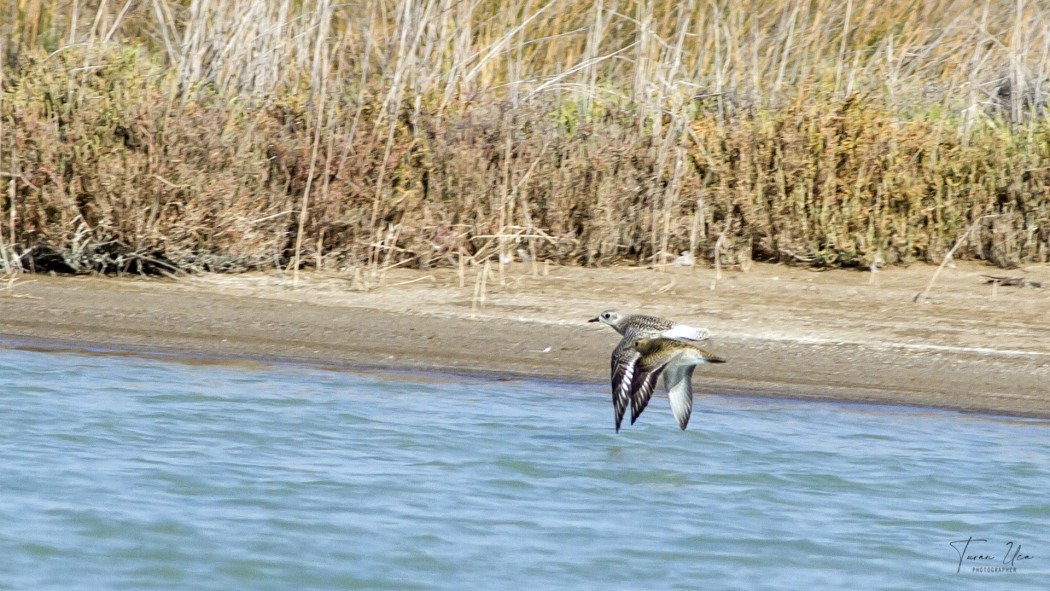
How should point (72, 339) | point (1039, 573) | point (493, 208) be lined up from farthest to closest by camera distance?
point (493, 208) → point (72, 339) → point (1039, 573)

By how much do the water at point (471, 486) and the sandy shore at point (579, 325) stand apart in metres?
0.29

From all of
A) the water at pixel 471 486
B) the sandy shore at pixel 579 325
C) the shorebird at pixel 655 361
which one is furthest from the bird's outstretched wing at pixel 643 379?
the sandy shore at pixel 579 325

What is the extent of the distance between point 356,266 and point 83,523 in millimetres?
3861

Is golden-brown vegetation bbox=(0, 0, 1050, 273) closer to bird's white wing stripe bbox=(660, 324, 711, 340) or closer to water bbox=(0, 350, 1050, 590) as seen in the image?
water bbox=(0, 350, 1050, 590)

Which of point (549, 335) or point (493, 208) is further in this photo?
point (493, 208)

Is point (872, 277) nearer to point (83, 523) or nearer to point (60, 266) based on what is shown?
point (60, 266)

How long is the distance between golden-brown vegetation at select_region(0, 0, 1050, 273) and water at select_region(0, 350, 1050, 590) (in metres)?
1.44

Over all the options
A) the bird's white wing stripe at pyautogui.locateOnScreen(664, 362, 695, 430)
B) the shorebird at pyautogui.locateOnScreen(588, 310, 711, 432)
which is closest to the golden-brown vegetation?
the bird's white wing stripe at pyautogui.locateOnScreen(664, 362, 695, 430)

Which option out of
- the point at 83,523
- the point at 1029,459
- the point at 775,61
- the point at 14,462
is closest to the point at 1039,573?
the point at 1029,459

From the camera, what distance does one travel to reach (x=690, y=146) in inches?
392

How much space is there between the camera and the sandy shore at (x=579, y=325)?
7.63 metres

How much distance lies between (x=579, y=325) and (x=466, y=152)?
1.67 metres

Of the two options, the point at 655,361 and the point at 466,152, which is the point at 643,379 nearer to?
the point at 655,361

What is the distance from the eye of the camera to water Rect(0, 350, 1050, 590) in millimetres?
Result: 5234
